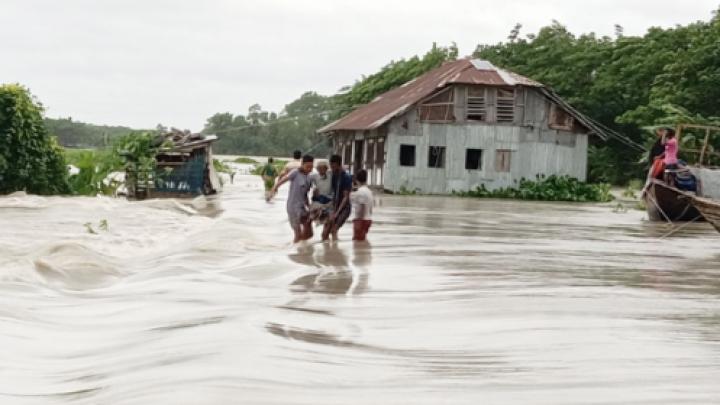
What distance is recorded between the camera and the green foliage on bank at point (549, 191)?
3650 cm


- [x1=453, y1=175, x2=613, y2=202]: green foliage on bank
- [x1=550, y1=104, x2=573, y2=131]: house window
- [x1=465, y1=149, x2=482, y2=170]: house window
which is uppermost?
[x1=550, y1=104, x2=573, y2=131]: house window

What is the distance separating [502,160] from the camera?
37.1 meters

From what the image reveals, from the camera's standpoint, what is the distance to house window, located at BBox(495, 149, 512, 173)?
37.1 meters

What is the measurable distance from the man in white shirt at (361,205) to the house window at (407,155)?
890 inches

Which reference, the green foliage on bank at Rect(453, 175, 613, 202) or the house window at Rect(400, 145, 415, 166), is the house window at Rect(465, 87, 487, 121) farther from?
the green foliage on bank at Rect(453, 175, 613, 202)

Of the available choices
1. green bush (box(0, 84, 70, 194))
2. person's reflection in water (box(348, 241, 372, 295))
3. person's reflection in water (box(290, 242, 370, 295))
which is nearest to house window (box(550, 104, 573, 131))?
green bush (box(0, 84, 70, 194))

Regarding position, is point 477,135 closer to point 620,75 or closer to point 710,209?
point 620,75

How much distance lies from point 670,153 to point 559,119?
18.1 meters

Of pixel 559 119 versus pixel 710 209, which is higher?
pixel 559 119

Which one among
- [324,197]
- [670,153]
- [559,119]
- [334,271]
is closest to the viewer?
[334,271]

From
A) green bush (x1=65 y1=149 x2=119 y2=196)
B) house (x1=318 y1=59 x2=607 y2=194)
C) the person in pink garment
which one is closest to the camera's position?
the person in pink garment

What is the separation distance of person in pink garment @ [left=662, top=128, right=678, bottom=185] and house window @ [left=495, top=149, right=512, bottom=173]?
17.0 m

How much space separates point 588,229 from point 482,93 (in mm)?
17467

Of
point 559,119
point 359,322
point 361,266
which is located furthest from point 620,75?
point 359,322
